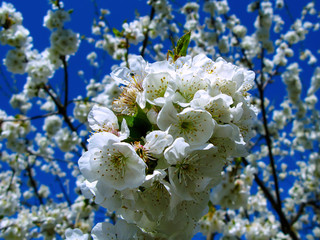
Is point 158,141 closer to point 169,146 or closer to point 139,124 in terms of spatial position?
point 169,146

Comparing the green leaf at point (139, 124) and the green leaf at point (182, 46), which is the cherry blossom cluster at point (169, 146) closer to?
the green leaf at point (139, 124)

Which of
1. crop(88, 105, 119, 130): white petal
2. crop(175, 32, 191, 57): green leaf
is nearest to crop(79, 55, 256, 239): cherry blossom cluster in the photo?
crop(88, 105, 119, 130): white petal

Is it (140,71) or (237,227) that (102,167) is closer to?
(140,71)

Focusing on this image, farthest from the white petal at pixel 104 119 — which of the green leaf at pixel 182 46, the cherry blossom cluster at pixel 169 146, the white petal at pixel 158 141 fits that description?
the green leaf at pixel 182 46

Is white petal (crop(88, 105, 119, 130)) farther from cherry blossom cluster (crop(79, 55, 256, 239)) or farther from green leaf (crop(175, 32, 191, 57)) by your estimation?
green leaf (crop(175, 32, 191, 57))

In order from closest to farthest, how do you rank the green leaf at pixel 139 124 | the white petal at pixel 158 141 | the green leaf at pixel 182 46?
1. the white petal at pixel 158 141
2. the green leaf at pixel 139 124
3. the green leaf at pixel 182 46

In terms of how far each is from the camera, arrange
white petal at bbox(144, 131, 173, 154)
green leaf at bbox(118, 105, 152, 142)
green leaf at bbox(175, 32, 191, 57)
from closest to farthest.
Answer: white petal at bbox(144, 131, 173, 154) → green leaf at bbox(118, 105, 152, 142) → green leaf at bbox(175, 32, 191, 57)

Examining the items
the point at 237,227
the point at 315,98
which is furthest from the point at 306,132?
the point at 237,227

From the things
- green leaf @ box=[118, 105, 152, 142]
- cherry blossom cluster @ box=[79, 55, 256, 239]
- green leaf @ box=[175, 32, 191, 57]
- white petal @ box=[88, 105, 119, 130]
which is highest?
green leaf @ box=[175, 32, 191, 57]

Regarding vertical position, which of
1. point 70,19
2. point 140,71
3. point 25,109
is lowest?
point 140,71
